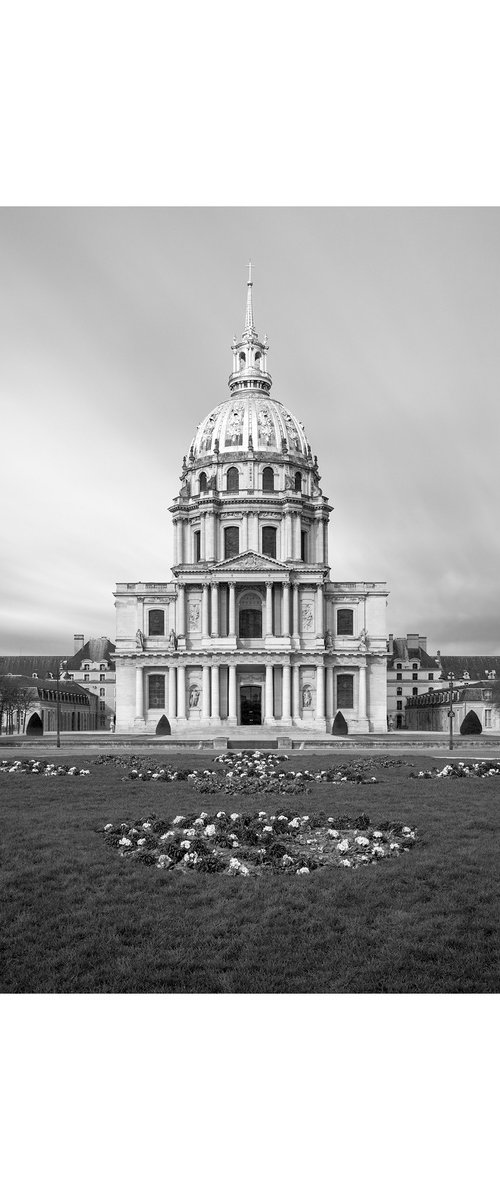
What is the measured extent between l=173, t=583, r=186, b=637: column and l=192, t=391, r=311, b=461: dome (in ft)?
51.2

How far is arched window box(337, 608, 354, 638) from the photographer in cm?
7200

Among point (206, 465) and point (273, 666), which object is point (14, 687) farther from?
point (206, 465)

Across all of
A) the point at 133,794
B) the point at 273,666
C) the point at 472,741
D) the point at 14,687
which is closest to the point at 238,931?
the point at 133,794

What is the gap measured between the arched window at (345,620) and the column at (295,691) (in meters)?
6.71

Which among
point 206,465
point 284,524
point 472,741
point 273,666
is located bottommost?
point 472,741

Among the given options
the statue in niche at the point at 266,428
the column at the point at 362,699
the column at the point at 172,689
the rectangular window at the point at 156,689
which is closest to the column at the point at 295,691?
the column at the point at 362,699

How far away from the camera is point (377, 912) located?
911cm

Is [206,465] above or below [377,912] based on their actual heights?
above

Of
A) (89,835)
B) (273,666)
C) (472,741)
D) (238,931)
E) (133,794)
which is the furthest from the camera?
(273,666)

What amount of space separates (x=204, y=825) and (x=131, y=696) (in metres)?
58.0

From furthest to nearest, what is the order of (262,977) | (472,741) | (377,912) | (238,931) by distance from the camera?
(472,741), (377,912), (238,931), (262,977)

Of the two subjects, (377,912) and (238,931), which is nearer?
(238,931)

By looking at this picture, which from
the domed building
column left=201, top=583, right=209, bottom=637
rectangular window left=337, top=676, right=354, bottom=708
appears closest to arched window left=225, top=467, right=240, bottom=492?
the domed building

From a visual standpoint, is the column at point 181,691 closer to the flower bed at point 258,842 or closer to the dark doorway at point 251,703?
the dark doorway at point 251,703
